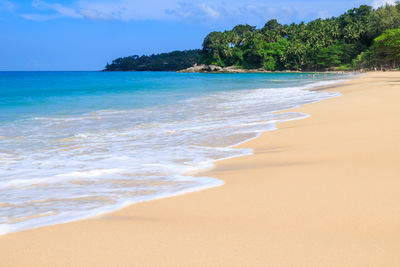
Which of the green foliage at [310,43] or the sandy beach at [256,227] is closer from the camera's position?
the sandy beach at [256,227]

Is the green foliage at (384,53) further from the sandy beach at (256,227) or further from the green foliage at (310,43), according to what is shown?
the sandy beach at (256,227)

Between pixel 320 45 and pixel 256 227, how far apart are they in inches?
4250

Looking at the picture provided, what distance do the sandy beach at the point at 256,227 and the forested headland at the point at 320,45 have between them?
78.3 metres

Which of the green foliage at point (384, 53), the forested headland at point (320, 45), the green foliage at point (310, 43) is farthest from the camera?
the green foliage at point (310, 43)

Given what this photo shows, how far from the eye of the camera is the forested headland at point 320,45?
79.0 meters

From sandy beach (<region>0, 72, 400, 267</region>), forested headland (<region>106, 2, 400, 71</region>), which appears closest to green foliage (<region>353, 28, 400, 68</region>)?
forested headland (<region>106, 2, 400, 71</region>)

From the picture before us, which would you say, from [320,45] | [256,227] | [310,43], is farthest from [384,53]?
[256,227]

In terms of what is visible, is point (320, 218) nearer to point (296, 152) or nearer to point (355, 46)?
point (296, 152)

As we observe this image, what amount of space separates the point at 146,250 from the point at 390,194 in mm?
2248

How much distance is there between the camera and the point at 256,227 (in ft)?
8.73

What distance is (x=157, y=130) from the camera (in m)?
9.66

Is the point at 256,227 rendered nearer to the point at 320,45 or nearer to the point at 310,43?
the point at 320,45

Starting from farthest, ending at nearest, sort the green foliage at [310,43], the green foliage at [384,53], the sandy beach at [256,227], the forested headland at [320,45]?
the green foliage at [310,43]
the forested headland at [320,45]
the green foliage at [384,53]
the sandy beach at [256,227]

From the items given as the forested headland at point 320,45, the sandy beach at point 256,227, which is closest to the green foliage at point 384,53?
the forested headland at point 320,45
